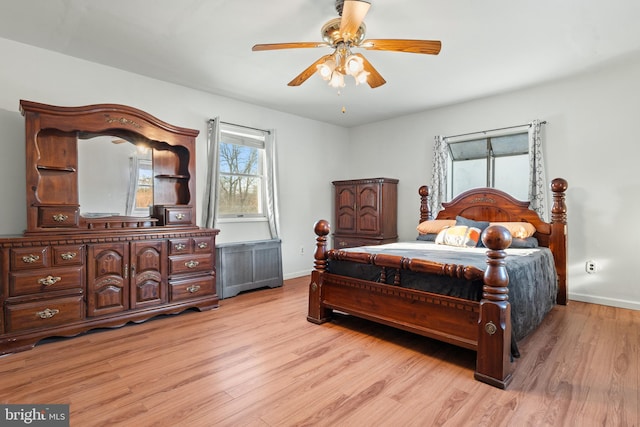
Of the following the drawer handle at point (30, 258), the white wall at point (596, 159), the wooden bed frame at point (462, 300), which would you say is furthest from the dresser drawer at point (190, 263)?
the white wall at point (596, 159)

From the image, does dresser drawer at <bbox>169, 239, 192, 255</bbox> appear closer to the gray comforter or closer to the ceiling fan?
the gray comforter

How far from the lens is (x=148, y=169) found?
354cm

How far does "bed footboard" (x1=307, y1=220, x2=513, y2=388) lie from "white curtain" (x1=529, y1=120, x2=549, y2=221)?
242 cm

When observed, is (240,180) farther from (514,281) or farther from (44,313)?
(514,281)

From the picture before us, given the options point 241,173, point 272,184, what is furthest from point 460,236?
point 241,173

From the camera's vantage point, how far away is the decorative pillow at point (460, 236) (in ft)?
11.9

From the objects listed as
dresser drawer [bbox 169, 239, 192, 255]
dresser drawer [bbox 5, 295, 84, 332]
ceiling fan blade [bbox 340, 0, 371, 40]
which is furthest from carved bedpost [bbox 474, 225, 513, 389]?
dresser drawer [bbox 5, 295, 84, 332]

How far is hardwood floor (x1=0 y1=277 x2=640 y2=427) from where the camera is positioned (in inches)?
67.4

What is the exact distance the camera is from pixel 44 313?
8.60 ft

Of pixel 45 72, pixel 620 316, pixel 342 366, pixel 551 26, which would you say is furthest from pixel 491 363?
pixel 45 72

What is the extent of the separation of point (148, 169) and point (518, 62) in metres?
3.99

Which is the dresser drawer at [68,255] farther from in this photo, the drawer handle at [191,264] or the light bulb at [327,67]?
the light bulb at [327,67]

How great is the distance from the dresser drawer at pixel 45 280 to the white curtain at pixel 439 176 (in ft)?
13.9

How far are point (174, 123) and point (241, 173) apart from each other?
42.2 inches
